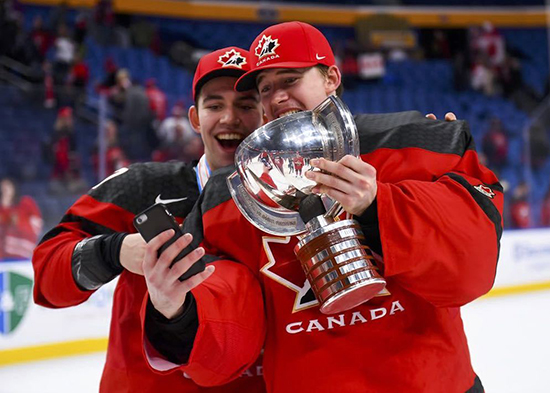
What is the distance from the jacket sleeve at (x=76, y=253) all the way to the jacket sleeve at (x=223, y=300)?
0.30 meters

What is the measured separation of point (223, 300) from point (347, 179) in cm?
42

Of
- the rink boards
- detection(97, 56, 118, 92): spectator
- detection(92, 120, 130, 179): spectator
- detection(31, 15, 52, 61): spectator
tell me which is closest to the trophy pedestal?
the rink boards

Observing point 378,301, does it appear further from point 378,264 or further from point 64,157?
point 64,157

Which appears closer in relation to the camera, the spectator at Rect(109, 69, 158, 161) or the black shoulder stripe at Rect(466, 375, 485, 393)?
the black shoulder stripe at Rect(466, 375, 485, 393)

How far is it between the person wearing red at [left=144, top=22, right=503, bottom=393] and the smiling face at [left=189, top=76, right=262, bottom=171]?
Answer: 1.30 feet

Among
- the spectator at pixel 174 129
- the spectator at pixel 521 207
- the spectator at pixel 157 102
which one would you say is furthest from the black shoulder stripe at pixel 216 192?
the spectator at pixel 521 207

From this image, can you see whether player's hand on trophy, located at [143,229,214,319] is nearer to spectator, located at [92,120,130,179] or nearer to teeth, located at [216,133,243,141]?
teeth, located at [216,133,243,141]

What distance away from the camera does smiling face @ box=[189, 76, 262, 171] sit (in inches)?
73.1

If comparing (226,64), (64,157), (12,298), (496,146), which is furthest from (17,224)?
(496,146)

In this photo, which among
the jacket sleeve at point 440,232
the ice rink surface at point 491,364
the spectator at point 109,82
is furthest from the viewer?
the spectator at point 109,82

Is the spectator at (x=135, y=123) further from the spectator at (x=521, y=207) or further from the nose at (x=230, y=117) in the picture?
the spectator at (x=521, y=207)

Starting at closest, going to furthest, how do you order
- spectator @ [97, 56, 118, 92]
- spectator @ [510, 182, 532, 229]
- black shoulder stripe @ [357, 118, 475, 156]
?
1. black shoulder stripe @ [357, 118, 475, 156]
2. spectator @ [510, 182, 532, 229]
3. spectator @ [97, 56, 118, 92]

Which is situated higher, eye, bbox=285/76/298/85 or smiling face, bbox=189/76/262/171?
eye, bbox=285/76/298/85

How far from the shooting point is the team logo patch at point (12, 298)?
3.88 m
